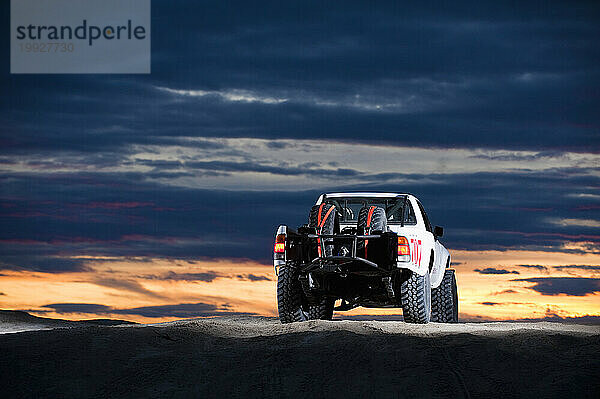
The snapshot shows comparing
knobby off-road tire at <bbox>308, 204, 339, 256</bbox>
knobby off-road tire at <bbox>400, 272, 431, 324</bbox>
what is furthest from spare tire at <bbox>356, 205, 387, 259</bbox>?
knobby off-road tire at <bbox>400, 272, 431, 324</bbox>

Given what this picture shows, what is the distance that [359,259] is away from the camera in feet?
44.2

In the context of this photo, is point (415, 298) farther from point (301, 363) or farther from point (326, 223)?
point (301, 363)

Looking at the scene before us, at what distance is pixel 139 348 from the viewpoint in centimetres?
1105

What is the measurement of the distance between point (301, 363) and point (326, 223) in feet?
14.3

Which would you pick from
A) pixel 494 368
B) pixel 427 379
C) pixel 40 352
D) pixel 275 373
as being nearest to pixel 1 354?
pixel 40 352

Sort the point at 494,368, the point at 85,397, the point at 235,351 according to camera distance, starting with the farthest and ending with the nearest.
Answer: the point at 235,351 < the point at 494,368 < the point at 85,397

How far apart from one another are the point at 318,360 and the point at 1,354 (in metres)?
4.51

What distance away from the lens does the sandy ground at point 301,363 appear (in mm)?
9031

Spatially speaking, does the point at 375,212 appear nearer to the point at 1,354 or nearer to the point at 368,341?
the point at 368,341

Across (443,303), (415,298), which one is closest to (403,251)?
(415,298)

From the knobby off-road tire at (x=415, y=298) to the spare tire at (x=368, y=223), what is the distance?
1015 millimetres

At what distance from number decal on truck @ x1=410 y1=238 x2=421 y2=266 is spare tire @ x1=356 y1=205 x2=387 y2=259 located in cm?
58

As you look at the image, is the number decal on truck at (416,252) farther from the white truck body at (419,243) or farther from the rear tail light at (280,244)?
the rear tail light at (280,244)

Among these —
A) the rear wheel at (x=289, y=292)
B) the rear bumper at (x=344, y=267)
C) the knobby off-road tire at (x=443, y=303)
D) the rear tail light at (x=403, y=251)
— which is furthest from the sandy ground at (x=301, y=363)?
the knobby off-road tire at (x=443, y=303)
